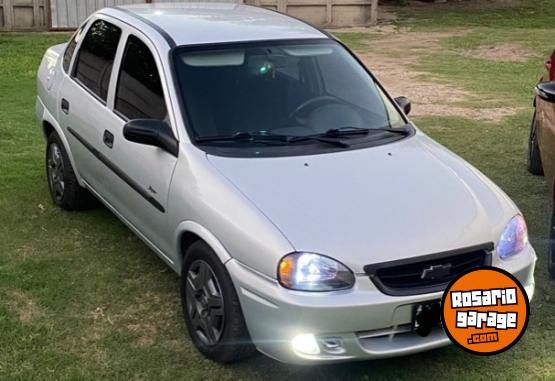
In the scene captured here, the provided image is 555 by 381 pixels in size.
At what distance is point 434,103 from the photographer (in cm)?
1058

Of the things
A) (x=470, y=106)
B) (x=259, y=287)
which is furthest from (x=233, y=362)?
(x=470, y=106)

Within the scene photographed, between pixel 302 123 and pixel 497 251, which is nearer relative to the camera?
pixel 497 251

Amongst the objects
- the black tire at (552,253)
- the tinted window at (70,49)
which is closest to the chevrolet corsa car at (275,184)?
the tinted window at (70,49)

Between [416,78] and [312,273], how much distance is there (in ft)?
30.7

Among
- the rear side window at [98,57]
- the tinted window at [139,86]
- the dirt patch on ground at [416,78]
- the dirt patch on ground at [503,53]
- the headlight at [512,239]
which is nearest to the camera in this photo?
the headlight at [512,239]

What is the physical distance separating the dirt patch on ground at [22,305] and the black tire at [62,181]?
4.37 ft

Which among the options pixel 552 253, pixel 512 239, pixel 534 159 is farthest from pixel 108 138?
pixel 534 159

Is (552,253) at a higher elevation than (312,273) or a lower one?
lower

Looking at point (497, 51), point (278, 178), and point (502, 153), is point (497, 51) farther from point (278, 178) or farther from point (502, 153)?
point (278, 178)

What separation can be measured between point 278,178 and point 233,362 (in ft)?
3.10

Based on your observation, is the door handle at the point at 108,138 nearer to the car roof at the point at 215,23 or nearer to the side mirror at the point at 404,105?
the car roof at the point at 215,23

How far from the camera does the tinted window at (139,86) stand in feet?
15.7

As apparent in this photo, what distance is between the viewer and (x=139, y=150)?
4.71 m

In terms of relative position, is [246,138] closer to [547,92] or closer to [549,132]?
[547,92]
